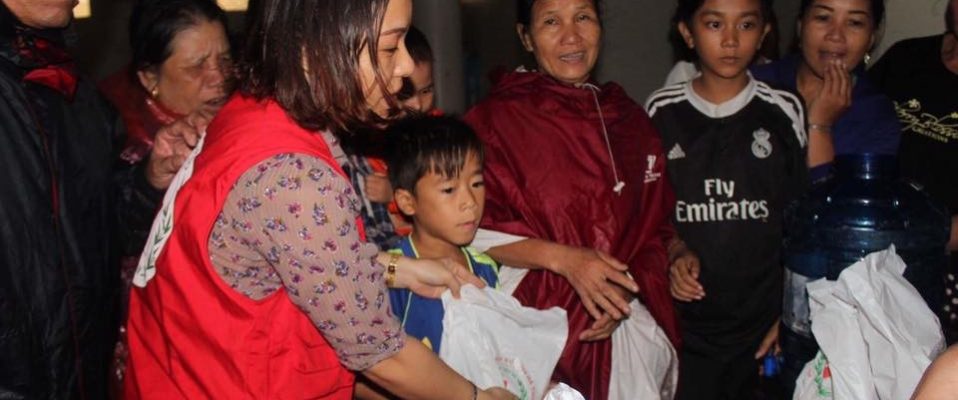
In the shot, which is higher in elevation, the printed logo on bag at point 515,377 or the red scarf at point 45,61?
the red scarf at point 45,61

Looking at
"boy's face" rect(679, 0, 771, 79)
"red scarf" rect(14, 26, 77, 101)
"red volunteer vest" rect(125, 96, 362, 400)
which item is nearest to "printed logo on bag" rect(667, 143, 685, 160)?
"boy's face" rect(679, 0, 771, 79)

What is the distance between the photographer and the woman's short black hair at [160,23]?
279cm

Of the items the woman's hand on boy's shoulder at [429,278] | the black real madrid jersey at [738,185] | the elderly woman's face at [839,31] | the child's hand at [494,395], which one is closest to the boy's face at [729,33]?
the black real madrid jersey at [738,185]

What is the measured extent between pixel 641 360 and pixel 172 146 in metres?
1.52

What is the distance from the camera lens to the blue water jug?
105 inches

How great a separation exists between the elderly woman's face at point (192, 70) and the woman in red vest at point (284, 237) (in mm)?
1234

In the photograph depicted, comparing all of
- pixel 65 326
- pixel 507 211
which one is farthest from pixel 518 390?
pixel 65 326

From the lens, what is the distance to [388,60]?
1.55 meters

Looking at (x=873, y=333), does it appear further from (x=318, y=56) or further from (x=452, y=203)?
(x=318, y=56)

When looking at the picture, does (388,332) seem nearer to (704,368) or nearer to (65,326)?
(65,326)

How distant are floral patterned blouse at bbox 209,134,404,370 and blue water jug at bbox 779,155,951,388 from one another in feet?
5.20

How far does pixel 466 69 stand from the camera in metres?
6.57

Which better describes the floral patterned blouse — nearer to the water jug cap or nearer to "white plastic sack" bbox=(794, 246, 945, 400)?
"white plastic sack" bbox=(794, 246, 945, 400)

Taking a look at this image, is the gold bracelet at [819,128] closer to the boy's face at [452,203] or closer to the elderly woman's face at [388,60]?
the boy's face at [452,203]
